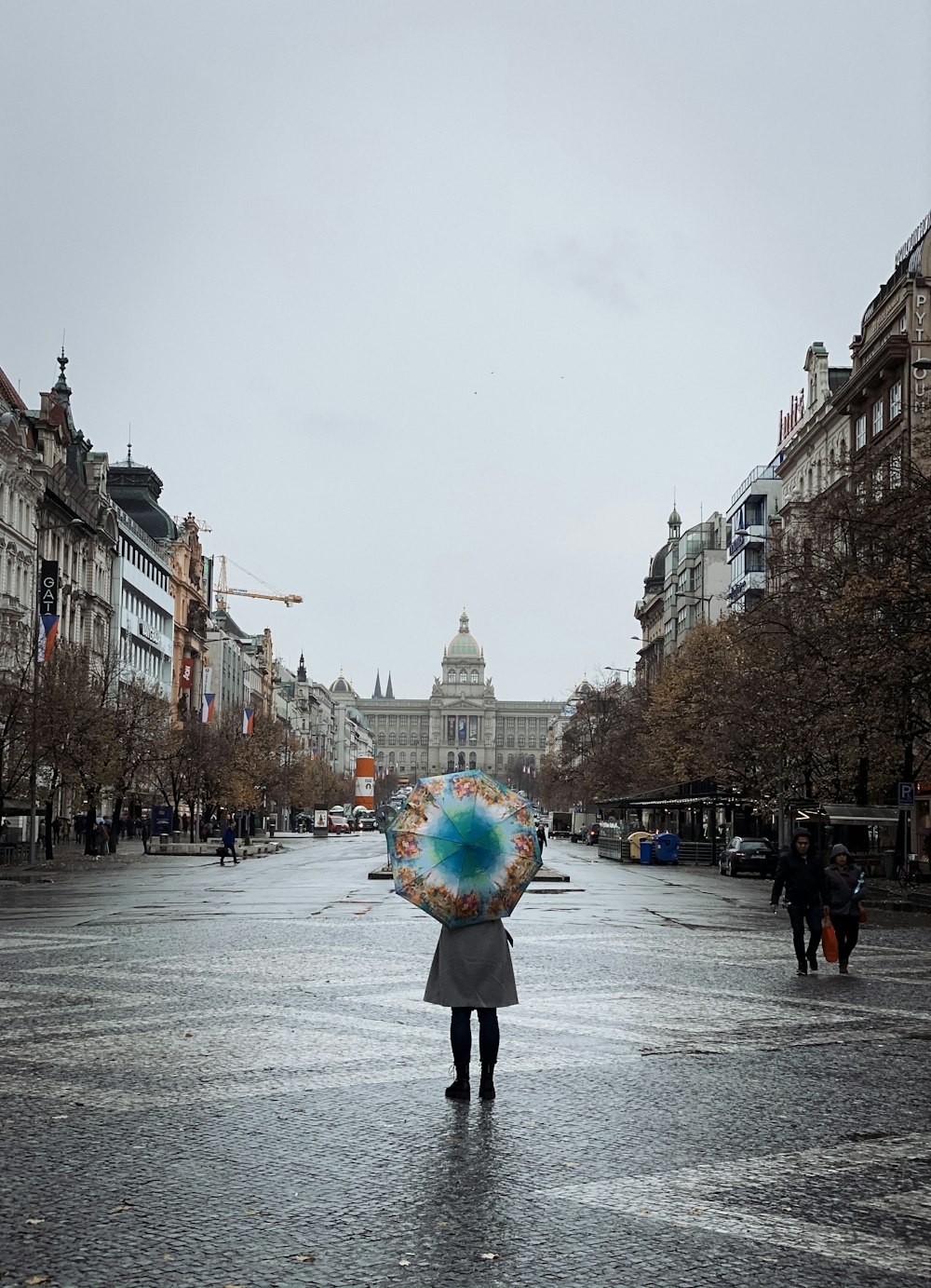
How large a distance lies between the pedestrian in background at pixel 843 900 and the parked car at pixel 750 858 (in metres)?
35.8

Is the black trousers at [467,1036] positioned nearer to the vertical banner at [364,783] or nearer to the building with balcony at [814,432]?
the building with balcony at [814,432]

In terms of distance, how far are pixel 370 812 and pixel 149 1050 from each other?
139m

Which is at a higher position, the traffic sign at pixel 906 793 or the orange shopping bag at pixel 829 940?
the traffic sign at pixel 906 793

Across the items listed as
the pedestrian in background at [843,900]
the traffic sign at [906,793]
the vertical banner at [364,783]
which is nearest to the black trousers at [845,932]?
the pedestrian in background at [843,900]

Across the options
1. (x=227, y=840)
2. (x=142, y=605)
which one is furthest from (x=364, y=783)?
(x=227, y=840)

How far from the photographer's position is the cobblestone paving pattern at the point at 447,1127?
6.77m

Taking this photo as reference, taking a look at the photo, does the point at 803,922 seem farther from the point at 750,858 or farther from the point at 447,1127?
the point at 750,858

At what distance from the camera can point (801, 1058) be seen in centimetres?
1220

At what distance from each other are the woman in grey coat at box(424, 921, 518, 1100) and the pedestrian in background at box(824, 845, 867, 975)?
895cm

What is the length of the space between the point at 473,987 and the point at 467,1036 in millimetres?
377

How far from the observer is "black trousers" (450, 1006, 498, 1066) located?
10430 millimetres

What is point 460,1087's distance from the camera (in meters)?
10.4

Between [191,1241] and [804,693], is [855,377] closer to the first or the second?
[804,693]

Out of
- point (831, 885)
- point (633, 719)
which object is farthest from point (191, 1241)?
point (633, 719)
